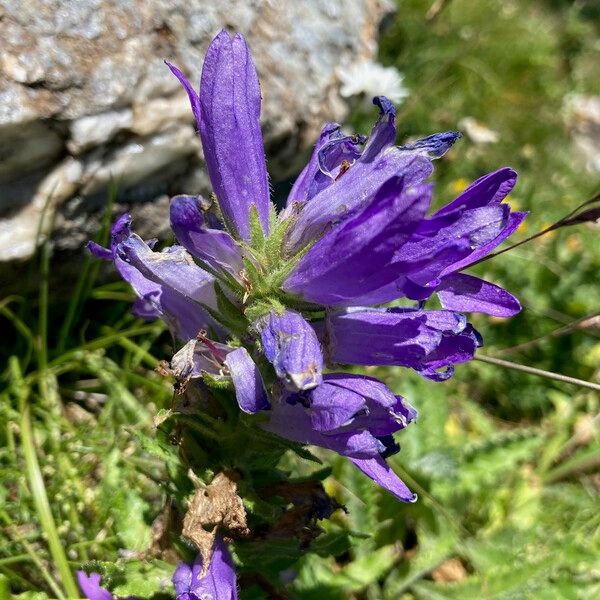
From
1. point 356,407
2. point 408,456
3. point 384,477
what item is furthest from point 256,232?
point 408,456

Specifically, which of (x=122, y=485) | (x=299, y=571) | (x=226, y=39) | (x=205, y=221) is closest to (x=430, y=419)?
(x=299, y=571)

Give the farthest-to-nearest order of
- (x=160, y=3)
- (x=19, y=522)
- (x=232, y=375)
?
(x=160, y=3) < (x=19, y=522) < (x=232, y=375)

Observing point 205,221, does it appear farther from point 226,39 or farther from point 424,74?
point 424,74

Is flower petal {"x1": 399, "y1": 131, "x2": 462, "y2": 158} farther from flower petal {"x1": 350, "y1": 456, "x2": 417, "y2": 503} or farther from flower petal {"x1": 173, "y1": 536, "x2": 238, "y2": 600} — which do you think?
flower petal {"x1": 173, "y1": 536, "x2": 238, "y2": 600}

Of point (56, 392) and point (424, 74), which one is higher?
point (424, 74)

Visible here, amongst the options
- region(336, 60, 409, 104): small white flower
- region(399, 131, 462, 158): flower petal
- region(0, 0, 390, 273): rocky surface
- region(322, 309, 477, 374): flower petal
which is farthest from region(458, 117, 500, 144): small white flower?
region(322, 309, 477, 374): flower petal

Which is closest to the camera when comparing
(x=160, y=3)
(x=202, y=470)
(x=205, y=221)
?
(x=205, y=221)

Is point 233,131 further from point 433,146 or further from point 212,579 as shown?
point 212,579
